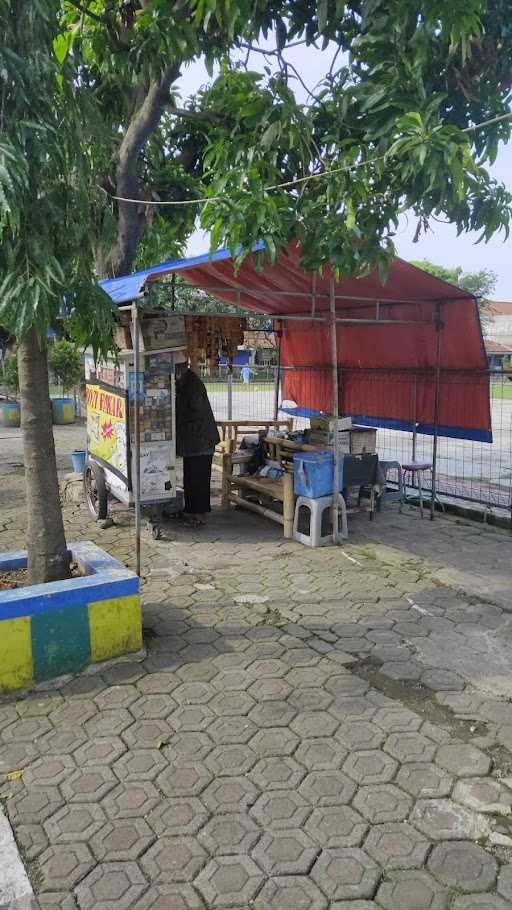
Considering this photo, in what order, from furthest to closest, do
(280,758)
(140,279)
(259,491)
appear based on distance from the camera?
(259,491), (140,279), (280,758)

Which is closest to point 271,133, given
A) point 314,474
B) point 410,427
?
point 314,474

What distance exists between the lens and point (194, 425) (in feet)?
23.4

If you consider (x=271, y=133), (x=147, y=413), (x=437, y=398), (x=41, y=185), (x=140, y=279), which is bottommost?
(x=147, y=413)

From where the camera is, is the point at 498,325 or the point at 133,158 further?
the point at 498,325

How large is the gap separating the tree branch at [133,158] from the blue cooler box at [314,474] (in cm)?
304

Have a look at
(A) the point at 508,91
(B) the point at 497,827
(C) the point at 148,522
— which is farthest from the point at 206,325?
(B) the point at 497,827

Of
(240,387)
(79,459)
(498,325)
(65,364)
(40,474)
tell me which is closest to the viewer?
(40,474)

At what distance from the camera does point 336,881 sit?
2309mm

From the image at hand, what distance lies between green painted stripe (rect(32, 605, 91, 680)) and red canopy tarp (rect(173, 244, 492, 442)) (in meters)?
3.25

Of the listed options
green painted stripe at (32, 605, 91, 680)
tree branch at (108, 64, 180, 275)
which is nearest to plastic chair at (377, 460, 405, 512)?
tree branch at (108, 64, 180, 275)

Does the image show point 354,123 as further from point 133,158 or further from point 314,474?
point 133,158

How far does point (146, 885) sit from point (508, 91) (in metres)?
5.08

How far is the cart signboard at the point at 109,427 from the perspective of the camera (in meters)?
6.44

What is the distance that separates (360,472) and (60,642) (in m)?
4.25
